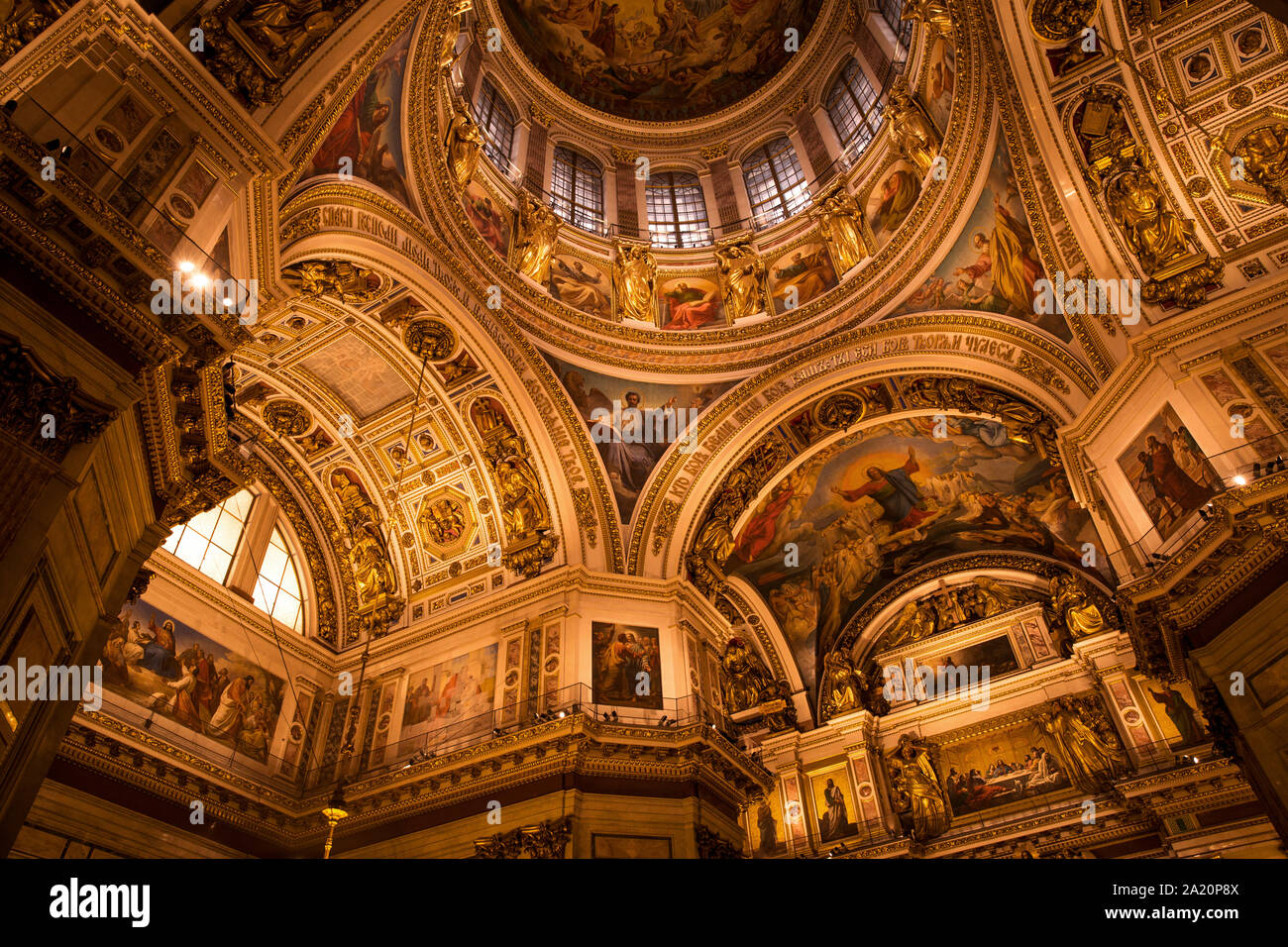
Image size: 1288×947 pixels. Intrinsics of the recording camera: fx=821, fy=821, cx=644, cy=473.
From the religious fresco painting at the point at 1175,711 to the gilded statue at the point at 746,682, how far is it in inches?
306

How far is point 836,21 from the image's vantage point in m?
21.0

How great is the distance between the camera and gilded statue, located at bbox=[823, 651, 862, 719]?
19.3m

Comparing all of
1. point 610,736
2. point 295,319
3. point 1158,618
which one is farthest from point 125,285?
point 1158,618

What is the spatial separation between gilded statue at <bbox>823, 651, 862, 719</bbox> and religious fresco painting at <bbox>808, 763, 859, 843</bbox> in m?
1.31

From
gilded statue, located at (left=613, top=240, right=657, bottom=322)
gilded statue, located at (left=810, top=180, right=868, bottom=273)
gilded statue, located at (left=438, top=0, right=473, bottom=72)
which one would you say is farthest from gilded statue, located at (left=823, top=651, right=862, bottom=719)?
gilded statue, located at (left=438, top=0, right=473, bottom=72)

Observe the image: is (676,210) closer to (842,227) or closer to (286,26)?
Result: (842,227)

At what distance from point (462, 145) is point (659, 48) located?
9117 millimetres

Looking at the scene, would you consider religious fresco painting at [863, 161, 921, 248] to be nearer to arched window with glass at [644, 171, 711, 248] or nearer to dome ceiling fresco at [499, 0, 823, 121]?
arched window with glass at [644, 171, 711, 248]

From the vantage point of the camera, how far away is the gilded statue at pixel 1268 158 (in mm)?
11477

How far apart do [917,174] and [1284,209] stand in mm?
6418

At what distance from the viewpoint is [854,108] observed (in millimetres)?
19953

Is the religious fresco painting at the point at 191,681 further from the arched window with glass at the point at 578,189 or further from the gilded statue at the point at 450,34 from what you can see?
the arched window with glass at the point at 578,189
